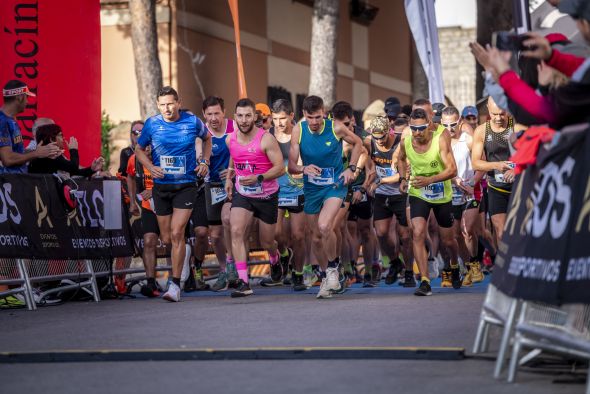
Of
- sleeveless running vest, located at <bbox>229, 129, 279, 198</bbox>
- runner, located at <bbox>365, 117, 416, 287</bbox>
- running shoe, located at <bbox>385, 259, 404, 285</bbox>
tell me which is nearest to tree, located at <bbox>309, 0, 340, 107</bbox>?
runner, located at <bbox>365, 117, 416, 287</bbox>

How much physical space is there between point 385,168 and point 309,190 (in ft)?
7.86

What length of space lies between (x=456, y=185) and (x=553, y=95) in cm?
903

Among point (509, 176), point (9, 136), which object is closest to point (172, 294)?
point (9, 136)

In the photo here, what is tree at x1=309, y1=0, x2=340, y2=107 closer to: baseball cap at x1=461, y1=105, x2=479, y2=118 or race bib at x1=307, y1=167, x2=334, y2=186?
baseball cap at x1=461, y1=105, x2=479, y2=118

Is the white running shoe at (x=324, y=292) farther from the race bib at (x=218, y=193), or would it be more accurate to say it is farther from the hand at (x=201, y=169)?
the race bib at (x=218, y=193)

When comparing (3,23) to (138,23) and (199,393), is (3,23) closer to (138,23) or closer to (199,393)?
(138,23)

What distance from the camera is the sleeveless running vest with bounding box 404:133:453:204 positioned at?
14.6 metres

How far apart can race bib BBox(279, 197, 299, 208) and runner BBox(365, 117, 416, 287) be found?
3.21 feet

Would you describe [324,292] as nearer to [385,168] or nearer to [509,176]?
[509,176]

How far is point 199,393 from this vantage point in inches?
278

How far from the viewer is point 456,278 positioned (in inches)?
612

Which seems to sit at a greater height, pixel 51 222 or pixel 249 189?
pixel 249 189

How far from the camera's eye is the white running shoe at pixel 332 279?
1421cm

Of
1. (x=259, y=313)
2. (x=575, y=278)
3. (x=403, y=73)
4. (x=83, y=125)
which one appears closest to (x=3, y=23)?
(x=83, y=125)
